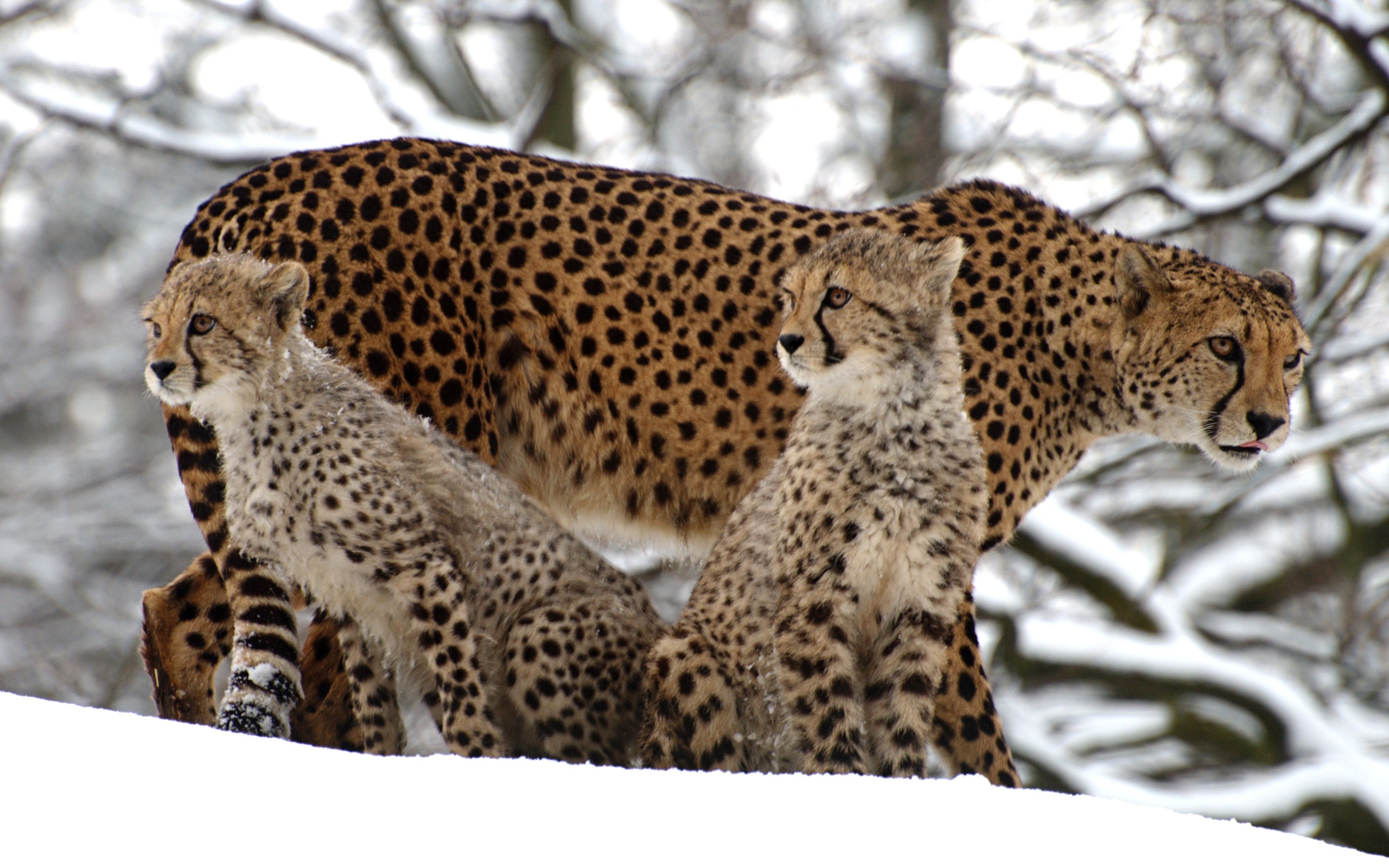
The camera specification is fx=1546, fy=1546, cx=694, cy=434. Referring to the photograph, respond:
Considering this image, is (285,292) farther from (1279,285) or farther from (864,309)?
(1279,285)

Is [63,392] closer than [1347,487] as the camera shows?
No

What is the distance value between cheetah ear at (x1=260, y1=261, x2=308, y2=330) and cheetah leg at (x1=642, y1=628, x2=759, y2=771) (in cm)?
129

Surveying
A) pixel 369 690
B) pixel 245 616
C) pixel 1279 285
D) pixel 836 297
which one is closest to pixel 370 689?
pixel 369 690

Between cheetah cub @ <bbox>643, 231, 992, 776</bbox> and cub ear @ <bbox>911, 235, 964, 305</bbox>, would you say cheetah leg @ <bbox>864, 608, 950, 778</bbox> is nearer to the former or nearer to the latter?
cheetah cub @ <bbox>643, 231, 992, 776</bbox>

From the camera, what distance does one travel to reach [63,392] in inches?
505

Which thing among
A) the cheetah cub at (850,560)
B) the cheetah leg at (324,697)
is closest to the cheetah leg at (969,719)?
the cheetah cub at (850,560)

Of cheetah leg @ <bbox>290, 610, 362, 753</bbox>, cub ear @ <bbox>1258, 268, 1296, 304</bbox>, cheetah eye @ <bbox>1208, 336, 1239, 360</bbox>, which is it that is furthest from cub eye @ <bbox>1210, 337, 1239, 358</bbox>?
cheetah leg @ <bbox>290, 610, 362, 753</bbox>

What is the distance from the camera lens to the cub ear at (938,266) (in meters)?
3.91

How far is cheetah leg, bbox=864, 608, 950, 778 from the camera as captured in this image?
3.70 m

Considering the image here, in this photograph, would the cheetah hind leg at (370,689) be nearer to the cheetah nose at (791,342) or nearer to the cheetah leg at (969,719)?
the cheetah nose at (791,342)

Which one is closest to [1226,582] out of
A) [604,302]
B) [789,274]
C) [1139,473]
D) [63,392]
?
[1139,473]

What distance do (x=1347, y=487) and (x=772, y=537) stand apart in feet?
25.6

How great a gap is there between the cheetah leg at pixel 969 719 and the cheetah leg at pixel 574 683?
3.25ft

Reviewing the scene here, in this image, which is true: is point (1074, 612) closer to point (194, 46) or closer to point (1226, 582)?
point (1226, 582)
